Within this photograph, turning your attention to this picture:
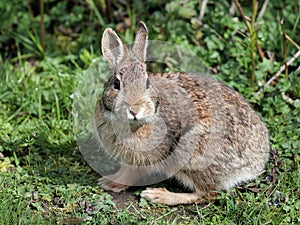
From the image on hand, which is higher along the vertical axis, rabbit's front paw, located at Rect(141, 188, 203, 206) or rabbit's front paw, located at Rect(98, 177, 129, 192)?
rabbit's front paw, located at Rect(141, 188, 203, 206)

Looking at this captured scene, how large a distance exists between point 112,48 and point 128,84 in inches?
17.9

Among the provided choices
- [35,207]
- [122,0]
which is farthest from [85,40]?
[35,207]

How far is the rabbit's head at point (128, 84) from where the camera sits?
Result: 427 centimetres

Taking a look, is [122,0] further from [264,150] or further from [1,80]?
[264,150]

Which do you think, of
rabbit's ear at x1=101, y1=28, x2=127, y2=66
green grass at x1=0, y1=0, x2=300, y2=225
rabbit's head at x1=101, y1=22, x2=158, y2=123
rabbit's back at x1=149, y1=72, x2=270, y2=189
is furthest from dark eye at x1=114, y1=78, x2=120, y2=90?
green grass at x1=0, y1=0, x2=300, y2=225

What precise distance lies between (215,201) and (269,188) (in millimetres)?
442

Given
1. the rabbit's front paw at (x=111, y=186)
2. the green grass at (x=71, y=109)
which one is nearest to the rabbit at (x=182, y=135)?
the rabbit's front paw at (x=111, y=186)

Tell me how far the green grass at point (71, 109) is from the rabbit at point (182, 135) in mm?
123

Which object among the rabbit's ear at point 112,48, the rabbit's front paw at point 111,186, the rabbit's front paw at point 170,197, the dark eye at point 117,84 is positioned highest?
the rabbit's ear at point 112,48

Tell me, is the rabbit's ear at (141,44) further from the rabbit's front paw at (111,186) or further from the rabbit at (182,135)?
the rabbit's front paw at (111,186)

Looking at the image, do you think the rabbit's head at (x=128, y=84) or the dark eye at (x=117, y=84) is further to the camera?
the dark eye at (x=117, y=84)

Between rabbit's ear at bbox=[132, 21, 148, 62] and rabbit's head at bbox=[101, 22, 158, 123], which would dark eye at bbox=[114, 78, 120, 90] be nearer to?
rabbit's head at bbox=[101, 22, 158, 123]

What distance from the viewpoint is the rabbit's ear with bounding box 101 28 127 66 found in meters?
4.59

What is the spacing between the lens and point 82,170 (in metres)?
5.24
